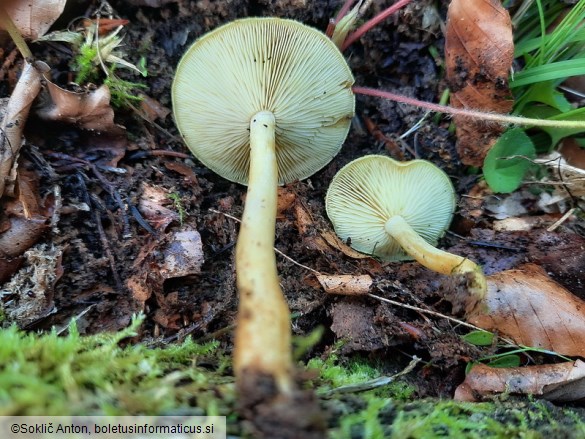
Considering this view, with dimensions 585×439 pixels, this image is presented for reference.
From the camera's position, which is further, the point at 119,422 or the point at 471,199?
the point at 471,199

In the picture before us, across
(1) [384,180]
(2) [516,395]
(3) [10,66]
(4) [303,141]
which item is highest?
(3) [10,66]

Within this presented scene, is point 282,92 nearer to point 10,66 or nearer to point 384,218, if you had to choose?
point 384,218

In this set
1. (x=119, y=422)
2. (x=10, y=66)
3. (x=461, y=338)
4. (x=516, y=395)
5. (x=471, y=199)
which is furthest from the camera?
(x=471, y=199)

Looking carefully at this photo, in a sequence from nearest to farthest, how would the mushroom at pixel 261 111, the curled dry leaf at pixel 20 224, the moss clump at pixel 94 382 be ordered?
the moss clump at pixel 94 382, the mushroom at pixel 261 111, the curled dry leaf at pixel 20 224

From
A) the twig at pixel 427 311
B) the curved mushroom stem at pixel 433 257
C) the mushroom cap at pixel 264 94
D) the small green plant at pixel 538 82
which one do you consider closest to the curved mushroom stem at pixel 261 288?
the mushroom cap at pixel 264 94

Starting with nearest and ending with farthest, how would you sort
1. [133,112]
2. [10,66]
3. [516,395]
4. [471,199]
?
[516,395] < [10,66] < [133,112] < [471,199]

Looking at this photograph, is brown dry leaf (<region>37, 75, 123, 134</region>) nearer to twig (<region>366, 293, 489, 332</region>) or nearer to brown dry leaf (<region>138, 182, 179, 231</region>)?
brown dry leaf (<region>138, 182, 179, 231</region>)

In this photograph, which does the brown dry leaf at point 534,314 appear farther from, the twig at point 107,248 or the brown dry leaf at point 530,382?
the twig at point 107,248

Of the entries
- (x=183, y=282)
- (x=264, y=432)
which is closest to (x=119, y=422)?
(x=264, y=432)
